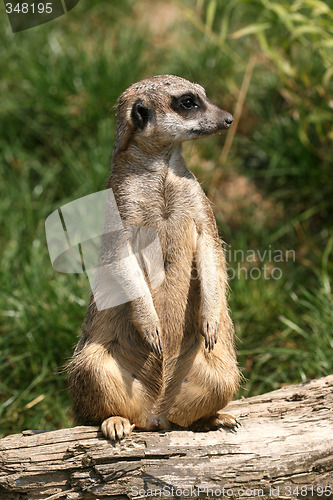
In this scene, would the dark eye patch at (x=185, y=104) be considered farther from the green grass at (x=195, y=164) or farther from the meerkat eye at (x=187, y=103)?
the green grass at (x=195, y=164)

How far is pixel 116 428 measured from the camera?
365 cm

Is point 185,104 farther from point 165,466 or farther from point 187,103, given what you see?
point 165,466

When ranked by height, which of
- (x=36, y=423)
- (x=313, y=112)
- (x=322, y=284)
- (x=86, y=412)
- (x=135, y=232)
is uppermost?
(x=135, y=232)

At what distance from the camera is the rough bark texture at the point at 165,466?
352cm

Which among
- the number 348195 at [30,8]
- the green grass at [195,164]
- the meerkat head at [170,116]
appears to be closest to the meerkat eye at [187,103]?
the meerkat head at [170,116]

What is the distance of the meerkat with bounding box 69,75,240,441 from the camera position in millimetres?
3727

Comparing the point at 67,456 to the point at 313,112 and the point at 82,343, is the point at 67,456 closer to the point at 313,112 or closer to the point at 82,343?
the point at 82,343

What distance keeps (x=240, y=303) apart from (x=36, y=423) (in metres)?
2.09

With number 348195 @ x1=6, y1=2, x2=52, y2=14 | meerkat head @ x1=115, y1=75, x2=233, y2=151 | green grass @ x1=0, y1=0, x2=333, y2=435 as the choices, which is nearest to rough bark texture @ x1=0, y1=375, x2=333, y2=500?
green grass @ x1=0, y1=0, x2=333, y2=435

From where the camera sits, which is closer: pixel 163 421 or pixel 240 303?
pixel 163 421

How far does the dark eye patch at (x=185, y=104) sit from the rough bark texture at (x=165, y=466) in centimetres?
191

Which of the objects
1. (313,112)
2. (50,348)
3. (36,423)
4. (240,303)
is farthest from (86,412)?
(313,112)

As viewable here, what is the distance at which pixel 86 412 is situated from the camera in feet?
12.6

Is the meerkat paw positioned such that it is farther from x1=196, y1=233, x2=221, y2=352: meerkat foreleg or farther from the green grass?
the green grass
